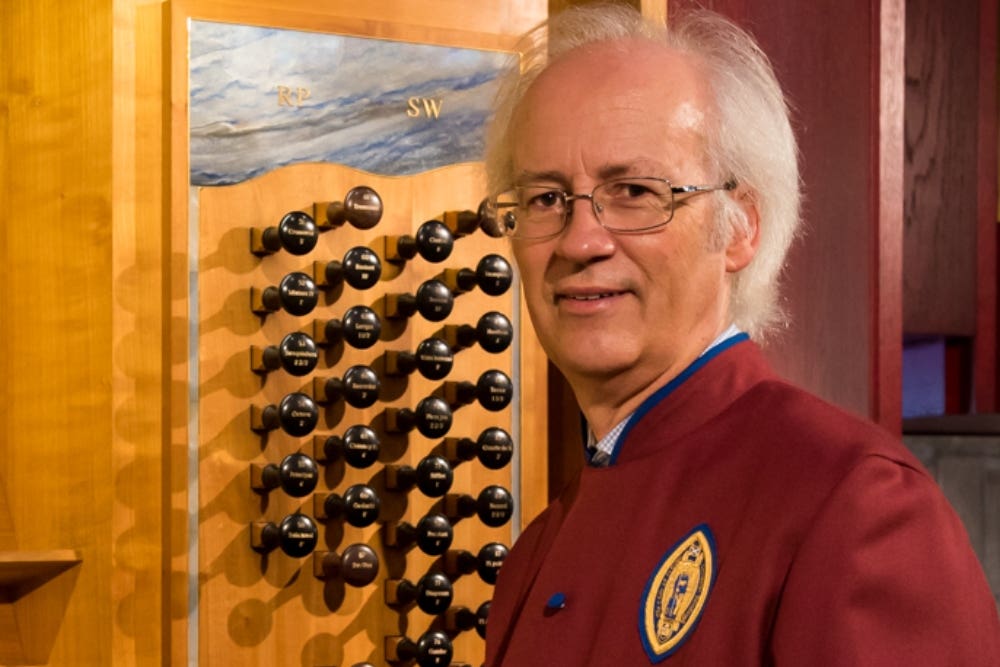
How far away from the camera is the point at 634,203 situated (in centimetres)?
162

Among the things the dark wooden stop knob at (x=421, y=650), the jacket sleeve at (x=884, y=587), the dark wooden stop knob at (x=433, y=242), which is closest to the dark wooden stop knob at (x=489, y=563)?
the dark wooden stop knob at (x=421, y=650)

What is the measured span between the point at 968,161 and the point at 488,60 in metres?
1.91

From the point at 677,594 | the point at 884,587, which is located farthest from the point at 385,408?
the point at 884,587

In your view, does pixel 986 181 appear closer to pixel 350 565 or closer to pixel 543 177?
pixel 350 565

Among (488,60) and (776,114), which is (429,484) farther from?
(776,114)

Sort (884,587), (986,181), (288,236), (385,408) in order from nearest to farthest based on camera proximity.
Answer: (884,587)
(288,236)
(385,408)
(986,181)

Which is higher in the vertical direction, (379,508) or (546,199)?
(546,199)

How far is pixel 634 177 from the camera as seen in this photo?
1611mm

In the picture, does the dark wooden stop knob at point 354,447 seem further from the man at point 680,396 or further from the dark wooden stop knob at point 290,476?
the man at point 680,396

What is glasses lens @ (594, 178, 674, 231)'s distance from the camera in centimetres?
161

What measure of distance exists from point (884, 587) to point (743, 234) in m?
0.56

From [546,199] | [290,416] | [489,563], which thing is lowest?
[489,563]

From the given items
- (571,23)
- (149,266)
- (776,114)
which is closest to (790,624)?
(776,114)

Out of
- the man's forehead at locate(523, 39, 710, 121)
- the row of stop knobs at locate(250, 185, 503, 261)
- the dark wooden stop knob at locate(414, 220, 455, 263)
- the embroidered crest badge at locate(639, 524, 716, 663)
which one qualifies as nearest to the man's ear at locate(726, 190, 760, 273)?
the man's forehead at locate(523, 39, 710, 121)
